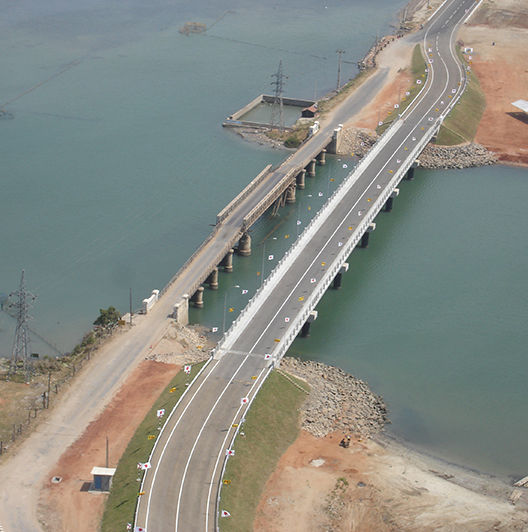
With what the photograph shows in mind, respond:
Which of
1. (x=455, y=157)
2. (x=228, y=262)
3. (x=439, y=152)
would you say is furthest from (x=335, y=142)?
(x=228, y=262)

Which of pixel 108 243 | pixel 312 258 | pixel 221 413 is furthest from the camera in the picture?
pixel 108 243

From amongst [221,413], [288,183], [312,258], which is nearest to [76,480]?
[221,413]

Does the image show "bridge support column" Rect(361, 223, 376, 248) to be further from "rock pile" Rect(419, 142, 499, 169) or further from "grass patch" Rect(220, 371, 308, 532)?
"grass patch" Rect(220, 371, 308, 532)

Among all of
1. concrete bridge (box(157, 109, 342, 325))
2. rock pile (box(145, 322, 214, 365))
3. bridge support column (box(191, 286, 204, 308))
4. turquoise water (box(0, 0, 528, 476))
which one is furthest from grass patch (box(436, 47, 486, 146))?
rock pile (box(145, 322, 214, 365))

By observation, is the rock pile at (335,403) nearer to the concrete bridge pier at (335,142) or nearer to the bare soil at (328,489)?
the bare soil at (328,489)

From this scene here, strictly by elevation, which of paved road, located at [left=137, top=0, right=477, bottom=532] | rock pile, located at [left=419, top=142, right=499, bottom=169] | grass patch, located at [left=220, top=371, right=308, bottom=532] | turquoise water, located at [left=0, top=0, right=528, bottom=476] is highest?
paved road, located at [left=137, top=0, right=477, bottom=532]

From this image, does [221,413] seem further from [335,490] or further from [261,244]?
[261,244]
